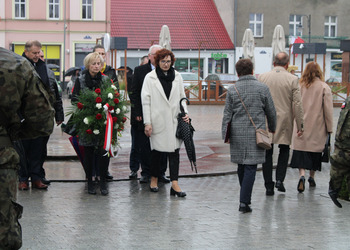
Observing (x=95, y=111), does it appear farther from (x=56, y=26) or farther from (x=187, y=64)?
(x=187, y=64)

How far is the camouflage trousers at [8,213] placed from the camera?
3.71m

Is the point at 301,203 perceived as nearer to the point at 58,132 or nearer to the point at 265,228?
the point at 265,228

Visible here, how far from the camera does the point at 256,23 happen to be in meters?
53.2

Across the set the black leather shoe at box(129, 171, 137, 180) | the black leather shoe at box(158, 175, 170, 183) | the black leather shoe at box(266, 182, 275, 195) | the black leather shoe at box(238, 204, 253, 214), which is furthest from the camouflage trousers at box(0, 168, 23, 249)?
the black leather shoe at box(129, 171, 137, 180)

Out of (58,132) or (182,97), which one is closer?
(182,97)

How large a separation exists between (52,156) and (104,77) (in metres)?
3.31

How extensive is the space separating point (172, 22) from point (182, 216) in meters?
45.8

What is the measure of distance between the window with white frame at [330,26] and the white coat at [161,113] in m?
47.5

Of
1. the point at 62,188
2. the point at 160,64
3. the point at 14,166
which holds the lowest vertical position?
the point at 62,188

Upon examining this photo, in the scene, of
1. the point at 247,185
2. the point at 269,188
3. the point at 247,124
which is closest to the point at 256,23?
the point at 269,188

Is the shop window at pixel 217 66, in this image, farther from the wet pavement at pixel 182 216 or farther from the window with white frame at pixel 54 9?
the wet pavement at pixel 182 216

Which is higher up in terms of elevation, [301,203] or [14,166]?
[14,166]

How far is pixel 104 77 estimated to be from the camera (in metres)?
8.96

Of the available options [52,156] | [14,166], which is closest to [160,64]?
[52,156]
